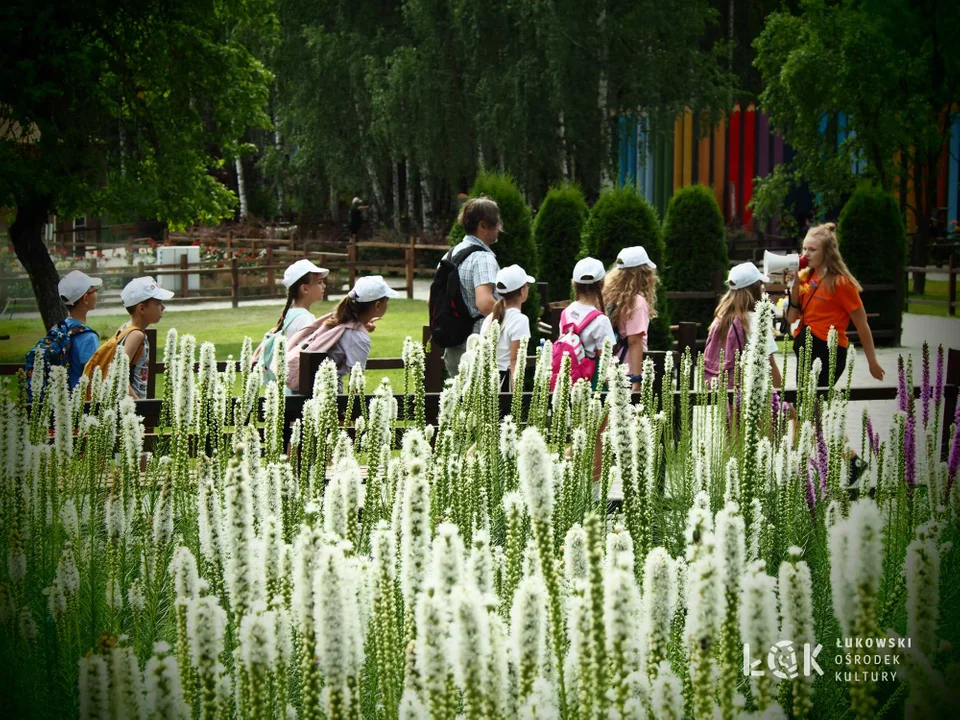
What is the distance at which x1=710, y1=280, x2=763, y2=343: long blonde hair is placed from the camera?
19.9ft

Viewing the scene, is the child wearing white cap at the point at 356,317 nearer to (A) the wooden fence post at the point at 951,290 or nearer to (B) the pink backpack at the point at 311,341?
(B) the pink backpack at the point at 311,341

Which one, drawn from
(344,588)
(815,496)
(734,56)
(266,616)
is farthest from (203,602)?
(734,56)

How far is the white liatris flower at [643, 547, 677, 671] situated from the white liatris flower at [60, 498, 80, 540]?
5.39 feet

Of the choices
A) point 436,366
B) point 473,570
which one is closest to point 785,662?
point 473,570

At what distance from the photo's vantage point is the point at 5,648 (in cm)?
235

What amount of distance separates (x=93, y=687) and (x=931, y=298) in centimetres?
1653

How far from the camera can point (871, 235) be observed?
14.7 meters

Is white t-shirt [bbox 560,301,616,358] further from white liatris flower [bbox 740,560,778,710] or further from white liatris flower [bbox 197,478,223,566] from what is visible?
white liatris flower [bbox 740,560,778,710]

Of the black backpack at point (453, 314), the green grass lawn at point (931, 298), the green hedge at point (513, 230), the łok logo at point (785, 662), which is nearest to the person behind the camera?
the łok logo at point (785, 662)

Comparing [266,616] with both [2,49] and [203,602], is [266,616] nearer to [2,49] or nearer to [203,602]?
[203,602]

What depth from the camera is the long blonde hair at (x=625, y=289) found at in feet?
19.9

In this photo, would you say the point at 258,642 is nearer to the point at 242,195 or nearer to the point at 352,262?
the point at 352,262

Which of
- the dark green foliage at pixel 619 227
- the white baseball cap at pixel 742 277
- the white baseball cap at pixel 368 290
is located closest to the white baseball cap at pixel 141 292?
the white baseball cap at pixel 368 290

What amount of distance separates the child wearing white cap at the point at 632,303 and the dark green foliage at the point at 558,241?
7091mm
